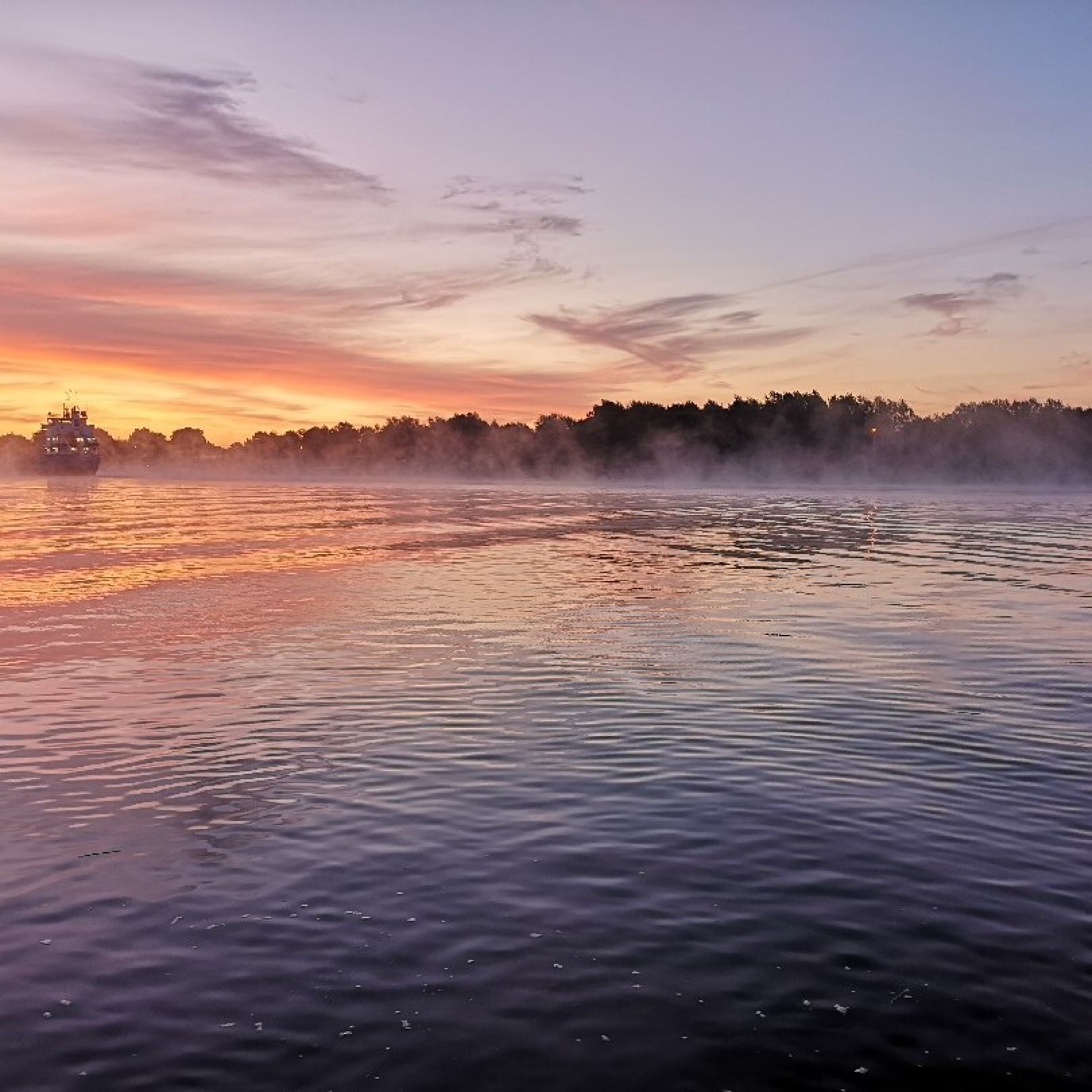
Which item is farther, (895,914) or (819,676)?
(819,676)

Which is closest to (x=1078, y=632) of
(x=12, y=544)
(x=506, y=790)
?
(x=506, y=790)

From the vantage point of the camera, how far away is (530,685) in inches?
819

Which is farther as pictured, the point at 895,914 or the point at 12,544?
the point at 12,544

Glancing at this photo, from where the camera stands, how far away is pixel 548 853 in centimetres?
1173

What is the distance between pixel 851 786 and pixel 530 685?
299 inches

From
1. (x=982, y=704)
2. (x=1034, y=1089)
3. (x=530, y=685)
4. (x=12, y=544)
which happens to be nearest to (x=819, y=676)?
(x=982, y=704)

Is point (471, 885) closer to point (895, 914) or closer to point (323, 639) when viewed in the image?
point (895, 914)

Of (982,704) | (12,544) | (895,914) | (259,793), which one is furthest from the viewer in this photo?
(12,544)

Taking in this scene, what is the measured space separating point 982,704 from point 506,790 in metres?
9.06

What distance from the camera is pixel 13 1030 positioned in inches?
318

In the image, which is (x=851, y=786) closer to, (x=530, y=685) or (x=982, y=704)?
(x=982, y=704)

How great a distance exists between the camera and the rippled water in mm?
8008

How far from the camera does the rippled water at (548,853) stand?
8.01 meters

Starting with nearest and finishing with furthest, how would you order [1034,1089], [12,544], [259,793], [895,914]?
[1034,1089] → [895,914] → [259,793] → [12,544]
